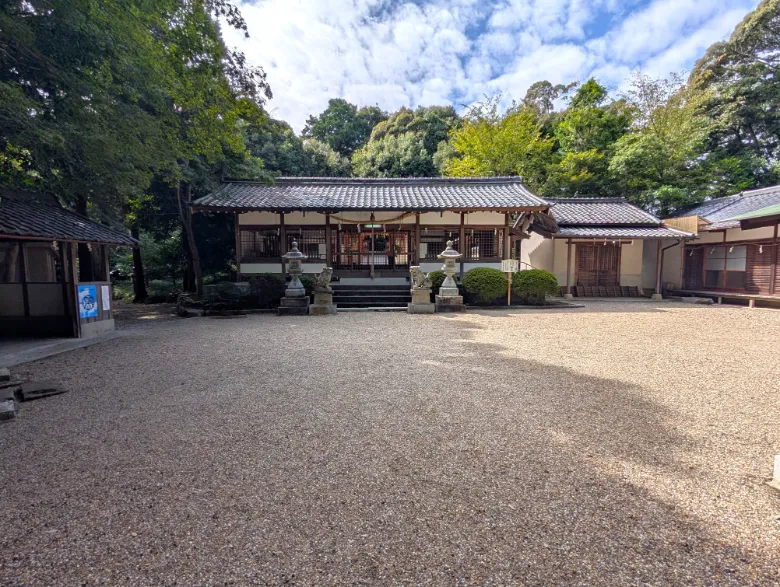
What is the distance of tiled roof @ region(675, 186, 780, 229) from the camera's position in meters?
13.8

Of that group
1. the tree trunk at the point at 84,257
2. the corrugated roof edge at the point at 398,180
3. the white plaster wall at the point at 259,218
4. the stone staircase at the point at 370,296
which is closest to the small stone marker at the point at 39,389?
the tree trunk at the point at 84,257

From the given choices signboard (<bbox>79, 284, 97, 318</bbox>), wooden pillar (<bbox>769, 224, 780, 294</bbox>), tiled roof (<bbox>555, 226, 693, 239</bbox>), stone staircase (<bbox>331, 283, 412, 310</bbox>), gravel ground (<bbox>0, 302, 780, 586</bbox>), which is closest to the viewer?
gravel ground (<bbox>0, 302, 780, 586</bbox>)

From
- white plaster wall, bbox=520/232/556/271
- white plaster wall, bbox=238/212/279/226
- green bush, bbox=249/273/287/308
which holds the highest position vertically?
white plaster wall, bbox=238/212/279/226

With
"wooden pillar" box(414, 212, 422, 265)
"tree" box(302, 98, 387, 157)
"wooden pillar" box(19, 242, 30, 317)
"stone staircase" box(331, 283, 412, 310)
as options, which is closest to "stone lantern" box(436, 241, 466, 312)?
"stone staircase" box(331, 283, 412, 310)

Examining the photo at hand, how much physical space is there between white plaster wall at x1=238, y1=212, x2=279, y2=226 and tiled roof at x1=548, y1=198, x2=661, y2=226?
1164cm

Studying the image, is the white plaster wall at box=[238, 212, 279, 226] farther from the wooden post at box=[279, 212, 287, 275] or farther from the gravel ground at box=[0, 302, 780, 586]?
the gravel ground at box=[0, 302, 780, 586]

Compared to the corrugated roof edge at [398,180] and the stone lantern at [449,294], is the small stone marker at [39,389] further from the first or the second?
the corrugated roof edge at [398,180]

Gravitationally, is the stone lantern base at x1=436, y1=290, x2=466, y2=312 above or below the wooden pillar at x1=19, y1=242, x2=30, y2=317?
below

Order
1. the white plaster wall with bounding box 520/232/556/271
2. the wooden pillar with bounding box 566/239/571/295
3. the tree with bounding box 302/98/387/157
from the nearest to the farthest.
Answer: the wooden pillar with bounding box 566/239/571/295
the white plaster wall with bounding box 520/232/556/271
the tree with bounding box 302/98/387/157

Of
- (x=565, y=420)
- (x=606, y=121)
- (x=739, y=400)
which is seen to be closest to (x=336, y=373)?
(x=565, y=420)

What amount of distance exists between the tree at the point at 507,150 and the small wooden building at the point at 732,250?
751 centimetres

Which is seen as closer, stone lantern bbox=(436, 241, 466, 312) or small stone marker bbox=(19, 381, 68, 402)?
small stone marker bbox=(19, 381, 68, 402)

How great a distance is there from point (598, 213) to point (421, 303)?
1091 centimetres

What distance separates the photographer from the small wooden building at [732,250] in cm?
1210
